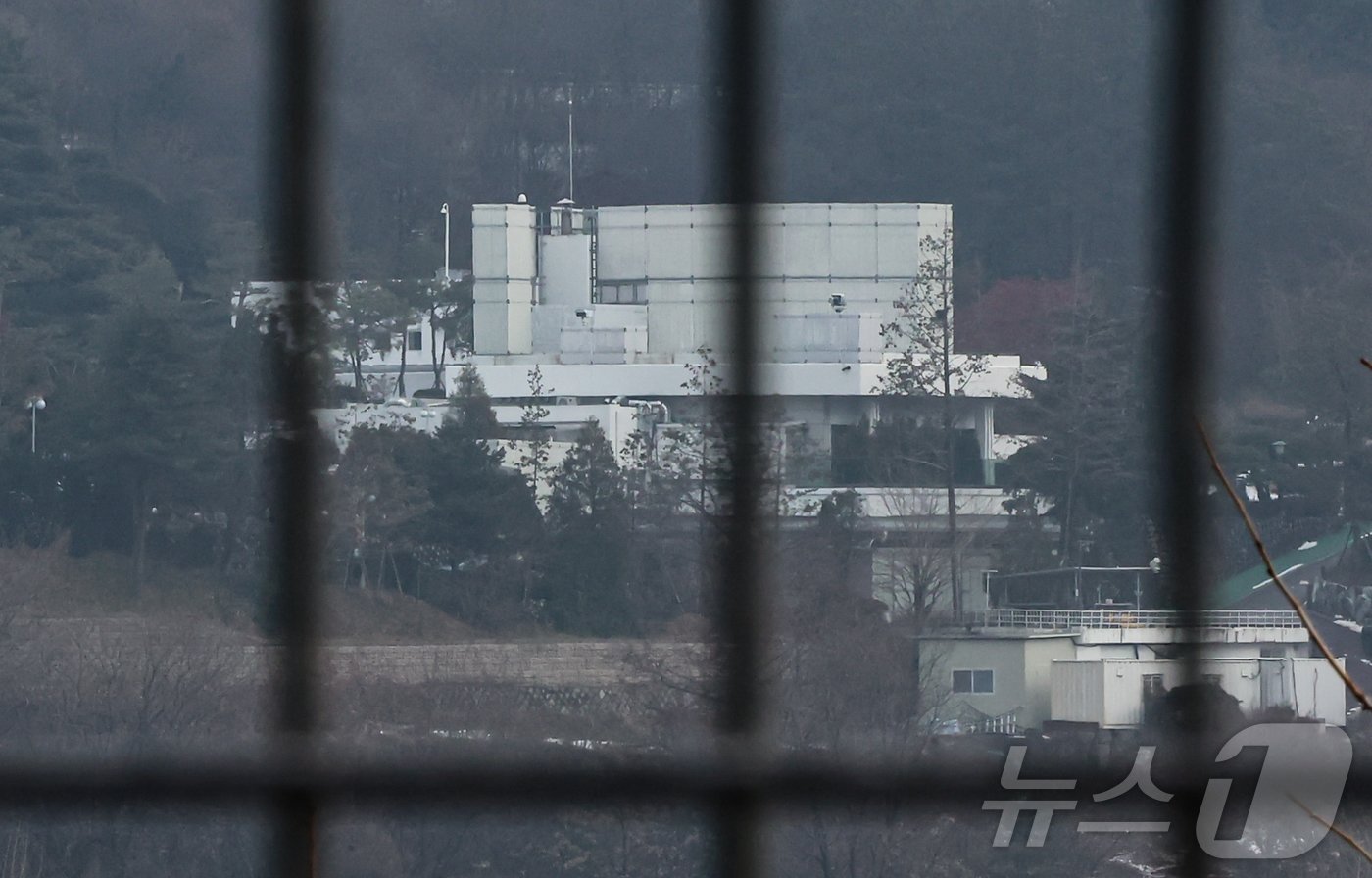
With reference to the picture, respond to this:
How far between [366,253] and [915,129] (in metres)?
0.66

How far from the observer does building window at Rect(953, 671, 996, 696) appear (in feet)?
5.60

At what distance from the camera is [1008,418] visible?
1.78 m

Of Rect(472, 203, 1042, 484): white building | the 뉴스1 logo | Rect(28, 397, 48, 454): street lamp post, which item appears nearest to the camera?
the 뉴스1 logo

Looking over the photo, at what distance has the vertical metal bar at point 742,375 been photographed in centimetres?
167

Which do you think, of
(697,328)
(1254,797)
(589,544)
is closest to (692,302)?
(697,328)

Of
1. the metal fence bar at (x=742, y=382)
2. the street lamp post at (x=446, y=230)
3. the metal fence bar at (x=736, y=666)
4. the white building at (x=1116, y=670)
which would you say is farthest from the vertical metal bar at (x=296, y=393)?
the white building at (x=1116, y=670)

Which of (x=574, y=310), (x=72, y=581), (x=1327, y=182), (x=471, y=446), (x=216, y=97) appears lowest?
(x=72, y=581)

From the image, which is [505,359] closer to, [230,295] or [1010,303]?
[230,295]

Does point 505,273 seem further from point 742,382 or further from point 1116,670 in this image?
point 1116,670

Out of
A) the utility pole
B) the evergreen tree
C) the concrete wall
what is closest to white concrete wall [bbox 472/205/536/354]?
the evergreen tree

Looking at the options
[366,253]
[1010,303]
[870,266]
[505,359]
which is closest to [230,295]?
[366,253]

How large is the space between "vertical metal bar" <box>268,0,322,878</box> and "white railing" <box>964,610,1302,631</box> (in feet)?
2.55

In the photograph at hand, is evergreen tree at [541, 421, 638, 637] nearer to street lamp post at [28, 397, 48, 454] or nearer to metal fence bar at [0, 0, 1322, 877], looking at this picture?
metal fence bar at [0, 0, 1322, 877]

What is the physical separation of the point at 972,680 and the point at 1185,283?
504 mm
